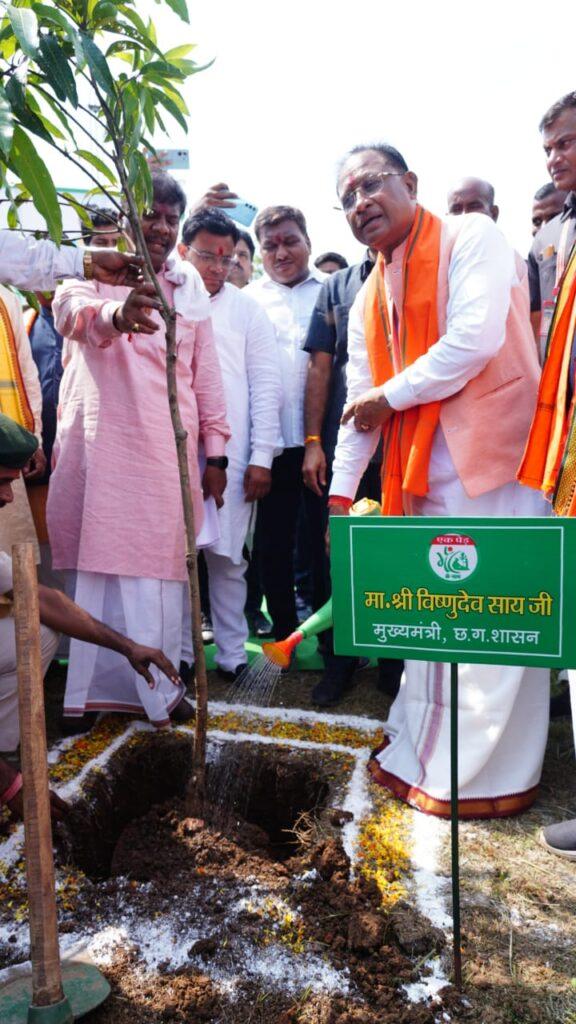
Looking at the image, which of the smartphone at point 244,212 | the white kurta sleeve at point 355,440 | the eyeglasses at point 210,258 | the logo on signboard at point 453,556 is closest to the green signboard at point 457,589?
the logo on signboard at point 453,556

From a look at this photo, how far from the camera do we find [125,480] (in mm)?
3234

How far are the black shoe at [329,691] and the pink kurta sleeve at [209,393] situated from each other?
4.19ft

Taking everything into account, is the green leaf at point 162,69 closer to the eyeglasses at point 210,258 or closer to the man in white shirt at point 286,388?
the eyeglasses at point 210,258

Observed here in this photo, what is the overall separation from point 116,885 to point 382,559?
4.47 feet

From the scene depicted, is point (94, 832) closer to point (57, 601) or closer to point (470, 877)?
point (57, 601)

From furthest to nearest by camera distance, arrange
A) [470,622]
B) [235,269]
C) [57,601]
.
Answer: [235,269] < [57,601] < [470,622]

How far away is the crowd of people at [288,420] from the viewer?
257 cm

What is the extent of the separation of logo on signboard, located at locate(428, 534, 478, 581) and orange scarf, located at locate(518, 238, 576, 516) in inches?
28.8

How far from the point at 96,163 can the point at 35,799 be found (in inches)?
→ 71.5

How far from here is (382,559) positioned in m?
1.81

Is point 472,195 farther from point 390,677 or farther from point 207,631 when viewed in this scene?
point 207,631

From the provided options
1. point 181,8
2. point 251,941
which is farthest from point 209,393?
point 251,941

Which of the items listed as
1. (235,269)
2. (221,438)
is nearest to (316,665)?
(221,438)

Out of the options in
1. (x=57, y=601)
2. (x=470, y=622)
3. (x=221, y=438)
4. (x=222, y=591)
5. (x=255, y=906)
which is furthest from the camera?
(x=222, y=591)
